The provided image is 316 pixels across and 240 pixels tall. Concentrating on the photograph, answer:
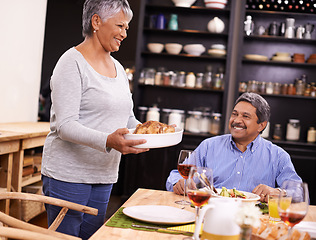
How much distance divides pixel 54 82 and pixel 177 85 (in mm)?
3097

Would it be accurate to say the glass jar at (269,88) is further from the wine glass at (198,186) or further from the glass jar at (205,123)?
the wine glass at (198,186)

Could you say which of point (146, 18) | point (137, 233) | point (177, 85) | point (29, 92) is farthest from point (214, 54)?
point (137, 233)

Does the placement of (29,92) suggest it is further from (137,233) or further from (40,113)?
(137,233)

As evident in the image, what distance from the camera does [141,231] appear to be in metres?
1.37

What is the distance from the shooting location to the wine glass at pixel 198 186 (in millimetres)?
1285

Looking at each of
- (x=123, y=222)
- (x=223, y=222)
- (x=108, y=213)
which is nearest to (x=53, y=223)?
(x=123, y=222)

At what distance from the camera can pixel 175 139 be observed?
180 centimetres

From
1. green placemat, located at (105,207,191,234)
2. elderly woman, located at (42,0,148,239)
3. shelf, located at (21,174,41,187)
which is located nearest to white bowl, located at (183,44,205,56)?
shelf, located at (21,174,41,187)

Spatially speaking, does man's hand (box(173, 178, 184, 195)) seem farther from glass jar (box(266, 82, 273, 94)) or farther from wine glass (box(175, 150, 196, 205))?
glass jar (box(266, 82, 273, 94))

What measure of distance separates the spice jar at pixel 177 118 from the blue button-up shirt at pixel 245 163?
2270 millimetres

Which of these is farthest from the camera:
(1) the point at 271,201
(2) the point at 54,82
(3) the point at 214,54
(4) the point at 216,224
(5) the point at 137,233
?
(3) the point at 214,54

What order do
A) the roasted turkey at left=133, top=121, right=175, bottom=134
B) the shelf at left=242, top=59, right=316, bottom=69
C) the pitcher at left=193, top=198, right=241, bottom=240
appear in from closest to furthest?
the pitcher at left=193, top=198, right=241, bottom=240
the roasted turkey at left=133, top=121, right=175, bottom=134
the shelf at left=242, top=59, right=316, bottom=69

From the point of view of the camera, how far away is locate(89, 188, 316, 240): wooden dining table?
51.7 inches

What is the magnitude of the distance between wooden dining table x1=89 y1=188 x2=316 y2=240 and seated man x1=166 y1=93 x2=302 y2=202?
0.80 feet
